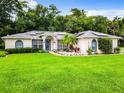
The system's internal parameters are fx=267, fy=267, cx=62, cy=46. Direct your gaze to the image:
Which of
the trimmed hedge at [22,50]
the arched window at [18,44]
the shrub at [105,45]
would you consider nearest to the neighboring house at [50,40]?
the arched window at [18,44]

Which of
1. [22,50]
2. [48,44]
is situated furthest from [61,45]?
[22,50]

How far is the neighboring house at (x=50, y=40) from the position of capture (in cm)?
4184

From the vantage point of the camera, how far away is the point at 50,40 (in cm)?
4647

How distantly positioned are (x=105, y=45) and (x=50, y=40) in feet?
32.9

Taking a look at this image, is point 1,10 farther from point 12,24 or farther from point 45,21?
point 45,21

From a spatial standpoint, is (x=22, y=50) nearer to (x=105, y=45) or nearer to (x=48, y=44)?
(x=48, y=44)

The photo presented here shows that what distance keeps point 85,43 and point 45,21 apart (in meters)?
20.7

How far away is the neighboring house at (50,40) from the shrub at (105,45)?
2.09ft

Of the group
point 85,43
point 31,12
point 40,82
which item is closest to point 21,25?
point 31,12

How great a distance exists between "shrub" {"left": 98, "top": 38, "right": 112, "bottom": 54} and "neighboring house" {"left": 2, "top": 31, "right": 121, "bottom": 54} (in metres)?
0.64

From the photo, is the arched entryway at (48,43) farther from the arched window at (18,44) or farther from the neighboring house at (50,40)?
the arched window at (18,44)

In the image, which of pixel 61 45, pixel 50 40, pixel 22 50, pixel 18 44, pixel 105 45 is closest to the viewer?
pixel 105 45

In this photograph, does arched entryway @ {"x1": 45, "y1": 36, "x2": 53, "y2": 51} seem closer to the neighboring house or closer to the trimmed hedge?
the neighboring house

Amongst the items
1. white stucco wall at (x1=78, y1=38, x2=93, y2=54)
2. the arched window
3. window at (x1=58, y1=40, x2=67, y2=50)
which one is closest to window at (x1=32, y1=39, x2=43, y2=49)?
the arched window
